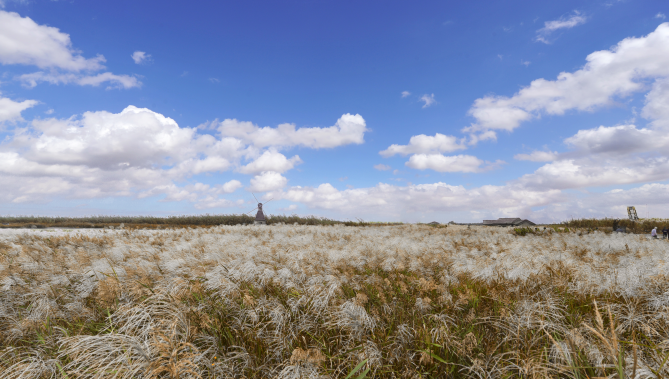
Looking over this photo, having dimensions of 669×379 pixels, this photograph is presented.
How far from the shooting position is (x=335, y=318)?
415 cm

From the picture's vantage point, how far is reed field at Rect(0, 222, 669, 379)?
11.0 ft

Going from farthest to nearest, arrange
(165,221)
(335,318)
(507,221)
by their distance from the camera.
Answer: (165,221)
(507,221)
(335,318)

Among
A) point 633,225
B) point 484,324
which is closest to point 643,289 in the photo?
point 484,324

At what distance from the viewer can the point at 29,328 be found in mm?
4887

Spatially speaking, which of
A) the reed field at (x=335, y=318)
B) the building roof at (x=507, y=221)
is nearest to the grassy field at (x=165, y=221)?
the building roof at (x=507, y=221)

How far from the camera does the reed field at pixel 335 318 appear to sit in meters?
3.34

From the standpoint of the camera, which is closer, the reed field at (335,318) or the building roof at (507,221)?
the reed field at (335,318)

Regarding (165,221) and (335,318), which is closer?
(335,318)

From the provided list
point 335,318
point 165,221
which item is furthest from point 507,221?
point 165,221

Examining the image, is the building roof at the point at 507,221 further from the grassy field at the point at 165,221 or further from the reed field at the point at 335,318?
the reed field at the point at 335,318

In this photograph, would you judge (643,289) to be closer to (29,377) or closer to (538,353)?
(538,353)

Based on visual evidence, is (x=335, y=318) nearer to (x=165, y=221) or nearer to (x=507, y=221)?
(x=507, y=221)

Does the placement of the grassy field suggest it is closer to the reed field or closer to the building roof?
the building roof

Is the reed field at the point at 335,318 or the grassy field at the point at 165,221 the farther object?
the grassy field at the point at 165,221
